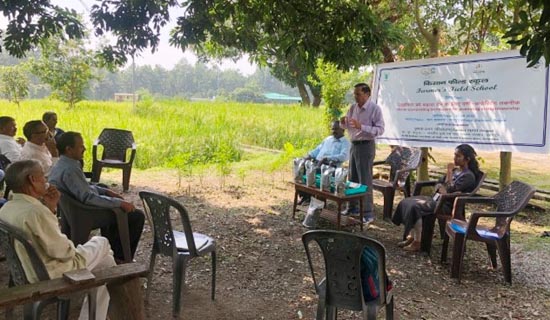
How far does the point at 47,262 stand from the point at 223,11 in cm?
351

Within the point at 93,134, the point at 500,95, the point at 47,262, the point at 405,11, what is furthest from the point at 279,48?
the point at 93,134

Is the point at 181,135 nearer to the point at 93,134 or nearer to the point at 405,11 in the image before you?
the point at 93,134

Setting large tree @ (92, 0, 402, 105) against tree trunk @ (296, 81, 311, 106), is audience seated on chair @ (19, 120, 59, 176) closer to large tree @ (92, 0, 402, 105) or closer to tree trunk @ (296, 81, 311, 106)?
large tree @ (92, 0, 402, 105)

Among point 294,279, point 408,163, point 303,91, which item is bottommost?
point 294,279

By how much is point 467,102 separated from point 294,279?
2.71m

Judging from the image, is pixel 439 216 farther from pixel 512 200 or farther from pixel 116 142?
pixel 116 142

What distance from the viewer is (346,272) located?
6.97 feet

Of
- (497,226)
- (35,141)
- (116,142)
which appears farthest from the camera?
(116,142)

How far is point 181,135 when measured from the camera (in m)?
9.61

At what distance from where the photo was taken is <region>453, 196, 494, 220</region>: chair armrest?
11.6 feet

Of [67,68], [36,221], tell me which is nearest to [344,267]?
[36,221]

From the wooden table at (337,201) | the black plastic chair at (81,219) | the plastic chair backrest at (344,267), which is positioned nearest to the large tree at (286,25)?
the wooden table at (337,201)

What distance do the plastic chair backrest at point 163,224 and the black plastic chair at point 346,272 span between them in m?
0.82

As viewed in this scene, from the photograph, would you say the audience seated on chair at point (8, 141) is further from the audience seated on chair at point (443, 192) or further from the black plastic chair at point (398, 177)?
the black plastic chair at point (398, 177)
